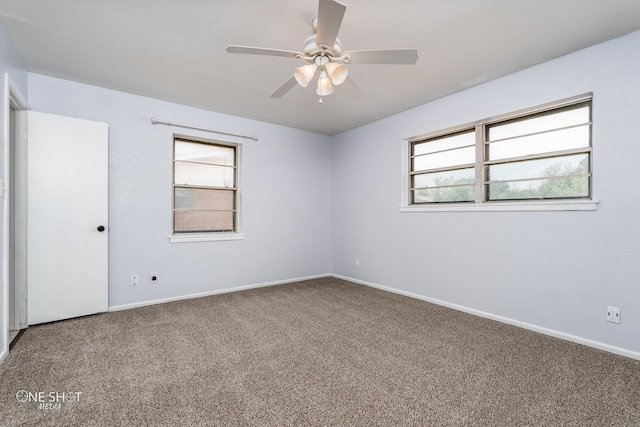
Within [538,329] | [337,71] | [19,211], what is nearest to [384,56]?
[337,71]

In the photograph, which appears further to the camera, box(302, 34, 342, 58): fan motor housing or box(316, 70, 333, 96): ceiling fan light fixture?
box(316, 70, 333, 96): ceiling fan light fixture

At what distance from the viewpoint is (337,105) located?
12.6ft

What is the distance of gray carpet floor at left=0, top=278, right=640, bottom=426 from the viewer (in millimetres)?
1646

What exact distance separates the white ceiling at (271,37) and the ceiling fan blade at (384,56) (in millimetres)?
401

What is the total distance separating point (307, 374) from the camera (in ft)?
6.77

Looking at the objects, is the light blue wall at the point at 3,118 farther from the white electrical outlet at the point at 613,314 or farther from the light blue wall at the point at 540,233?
the white electrical outlet at the point at 613,314

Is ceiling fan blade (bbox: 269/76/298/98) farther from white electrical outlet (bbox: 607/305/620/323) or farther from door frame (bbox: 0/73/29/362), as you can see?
white electrical outlet (bbox: 607/305/620/323)

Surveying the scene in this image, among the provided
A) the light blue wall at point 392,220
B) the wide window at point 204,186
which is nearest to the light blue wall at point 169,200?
the light blue wall at point 392,220

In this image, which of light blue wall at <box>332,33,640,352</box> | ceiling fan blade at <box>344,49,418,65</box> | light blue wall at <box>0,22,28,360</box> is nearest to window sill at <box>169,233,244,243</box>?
light blue wall at <box>0,22,28,360</box>

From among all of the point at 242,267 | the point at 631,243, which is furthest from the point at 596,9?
the point at 242,267

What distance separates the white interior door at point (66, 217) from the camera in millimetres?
2924

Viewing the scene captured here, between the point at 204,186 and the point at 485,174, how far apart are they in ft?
11.9

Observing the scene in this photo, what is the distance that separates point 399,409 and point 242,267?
3.17 metres

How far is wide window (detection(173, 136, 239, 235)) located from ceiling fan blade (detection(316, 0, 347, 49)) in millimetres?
2966
